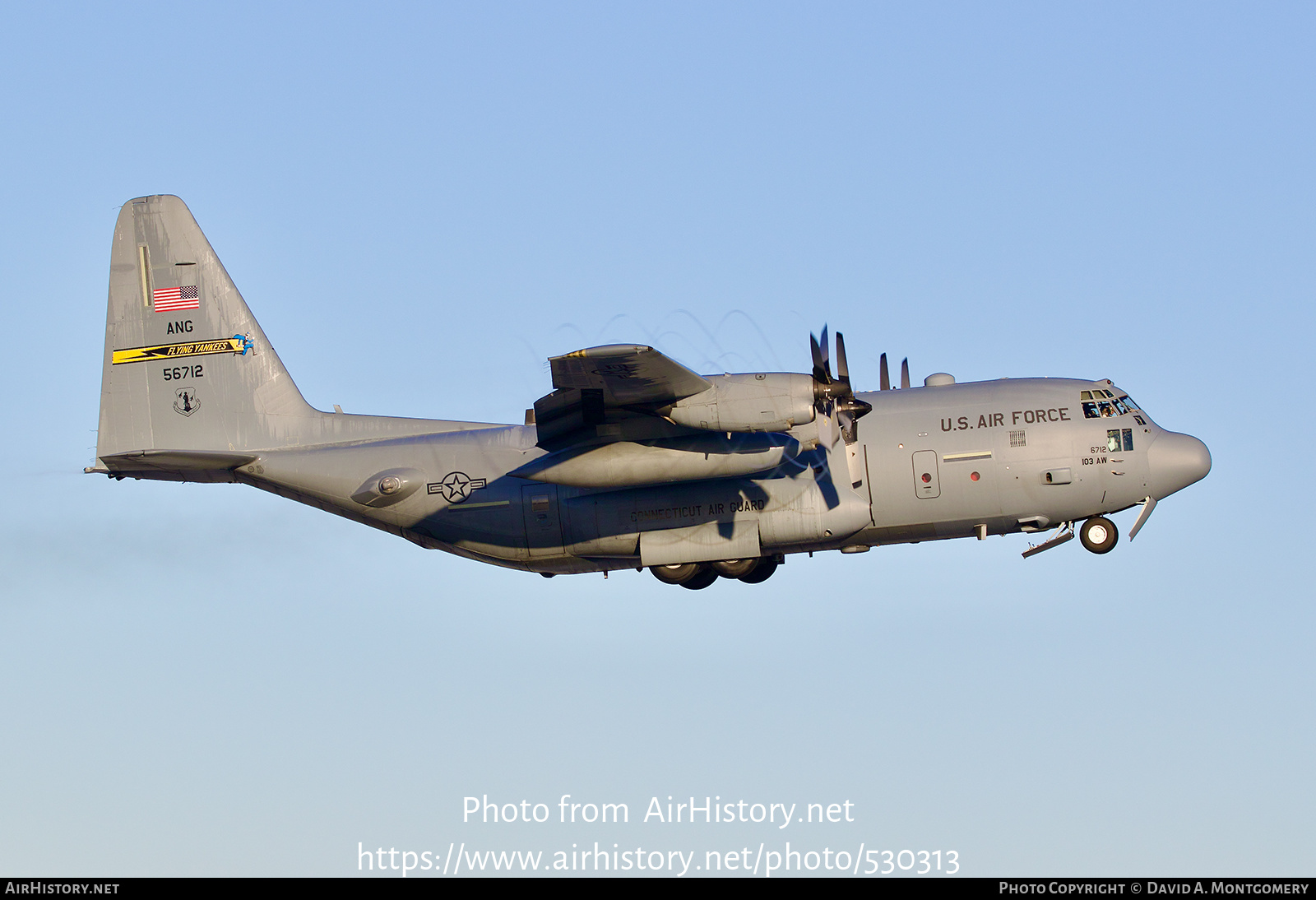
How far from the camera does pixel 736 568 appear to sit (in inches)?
980

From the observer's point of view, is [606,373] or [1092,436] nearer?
[606,373]

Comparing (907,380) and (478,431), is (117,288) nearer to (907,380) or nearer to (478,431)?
(478,431)

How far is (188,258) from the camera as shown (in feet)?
86.1

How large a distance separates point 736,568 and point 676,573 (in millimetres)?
1053

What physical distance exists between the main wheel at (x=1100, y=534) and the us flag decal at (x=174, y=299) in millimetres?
16317

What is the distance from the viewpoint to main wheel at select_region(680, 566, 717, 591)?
25438 millimetres

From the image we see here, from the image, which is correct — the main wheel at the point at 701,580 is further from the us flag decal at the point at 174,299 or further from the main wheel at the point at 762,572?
the us flag decal at the point at 174,299

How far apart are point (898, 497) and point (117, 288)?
1452 centimetres

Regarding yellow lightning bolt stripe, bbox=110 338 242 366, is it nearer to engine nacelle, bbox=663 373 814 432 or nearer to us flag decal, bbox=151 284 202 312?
us flag decal, bbox=151 284 202 312

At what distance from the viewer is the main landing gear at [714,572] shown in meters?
24.8

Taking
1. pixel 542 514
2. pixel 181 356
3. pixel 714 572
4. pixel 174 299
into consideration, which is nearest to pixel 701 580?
pixel 714 572
